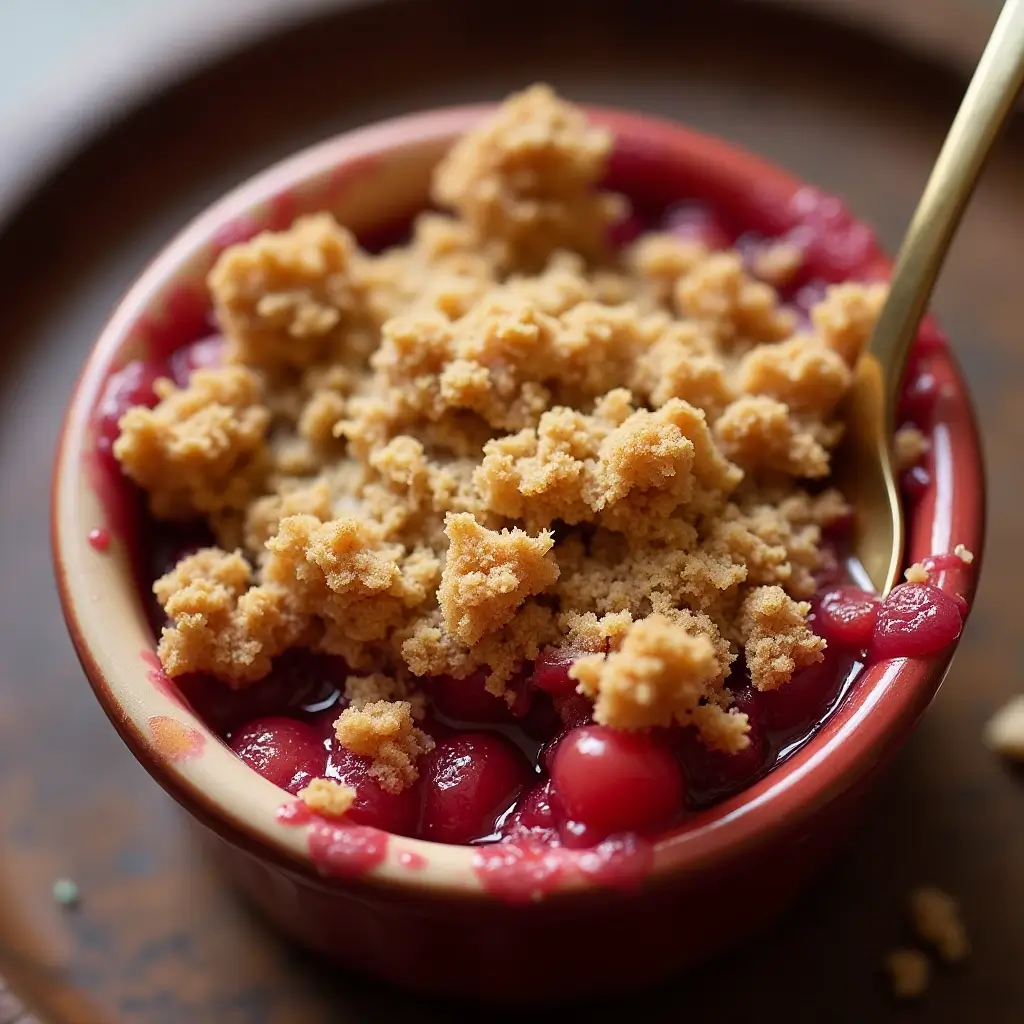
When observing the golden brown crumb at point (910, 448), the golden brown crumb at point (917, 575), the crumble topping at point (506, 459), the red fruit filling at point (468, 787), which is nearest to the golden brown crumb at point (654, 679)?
the crumble topping at point (506, 459)

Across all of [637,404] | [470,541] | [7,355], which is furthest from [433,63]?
[470,541]

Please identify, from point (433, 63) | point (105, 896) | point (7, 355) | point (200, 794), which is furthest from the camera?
point (433, 63)

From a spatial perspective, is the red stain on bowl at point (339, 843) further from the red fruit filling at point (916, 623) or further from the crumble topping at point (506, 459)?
the red fruit filling at point (916, 623)

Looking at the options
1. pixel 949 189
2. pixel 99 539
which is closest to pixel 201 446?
pixel 99 539

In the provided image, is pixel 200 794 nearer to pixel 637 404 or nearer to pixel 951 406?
pixel 637 404

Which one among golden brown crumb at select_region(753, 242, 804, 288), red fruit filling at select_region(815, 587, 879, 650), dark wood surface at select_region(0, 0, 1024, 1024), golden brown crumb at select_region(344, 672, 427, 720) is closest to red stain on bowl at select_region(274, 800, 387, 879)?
golden brown crumb at select_region(344, 672, 427, 720)

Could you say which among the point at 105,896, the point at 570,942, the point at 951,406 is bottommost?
the point at 105,896

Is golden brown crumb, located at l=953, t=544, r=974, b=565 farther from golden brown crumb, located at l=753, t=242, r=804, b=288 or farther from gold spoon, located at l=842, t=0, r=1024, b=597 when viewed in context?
golden brown crumb, located at l=753, t=242, r=804, b=288
